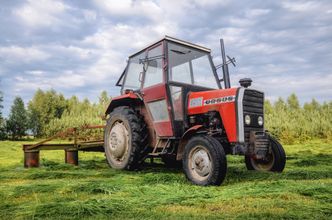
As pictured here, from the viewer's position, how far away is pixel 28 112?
117 ft

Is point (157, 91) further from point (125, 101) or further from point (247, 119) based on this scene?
point (247, 119)

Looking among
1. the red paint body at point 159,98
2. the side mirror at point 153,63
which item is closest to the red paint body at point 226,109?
the red paint body at point 159,98

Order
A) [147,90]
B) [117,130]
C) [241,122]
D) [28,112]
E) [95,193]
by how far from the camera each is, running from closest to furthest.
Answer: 1. [95,193]
2. [241,122]
3. [147,90]
4. [117,130]
5. [28,112]

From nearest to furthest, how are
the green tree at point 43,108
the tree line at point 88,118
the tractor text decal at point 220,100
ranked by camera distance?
the tractor text decal at point 220,100 < the tree line at point 88,118 < the green tree at point 43,108

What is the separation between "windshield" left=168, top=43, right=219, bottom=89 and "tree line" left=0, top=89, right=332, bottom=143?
7.41 feet

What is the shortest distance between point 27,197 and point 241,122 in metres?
3.20

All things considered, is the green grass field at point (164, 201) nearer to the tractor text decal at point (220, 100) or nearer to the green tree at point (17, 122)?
the tractor text decal at point (220, 100)

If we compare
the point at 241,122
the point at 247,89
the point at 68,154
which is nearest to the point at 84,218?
the point at 241,122

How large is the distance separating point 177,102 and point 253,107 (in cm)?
134

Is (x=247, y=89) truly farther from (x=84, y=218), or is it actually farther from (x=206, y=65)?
(x=84, y=218)

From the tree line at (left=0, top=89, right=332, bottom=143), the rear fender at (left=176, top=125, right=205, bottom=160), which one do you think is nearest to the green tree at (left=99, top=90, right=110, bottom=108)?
the tree line at (left=0, top=89, right=332, bottom=143)

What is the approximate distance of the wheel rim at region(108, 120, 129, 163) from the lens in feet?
22.2

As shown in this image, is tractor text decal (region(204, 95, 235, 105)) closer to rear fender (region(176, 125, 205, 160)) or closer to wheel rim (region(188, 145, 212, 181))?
rear fender (region(176, 125, 205, 160))

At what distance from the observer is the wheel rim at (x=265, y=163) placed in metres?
6.01
